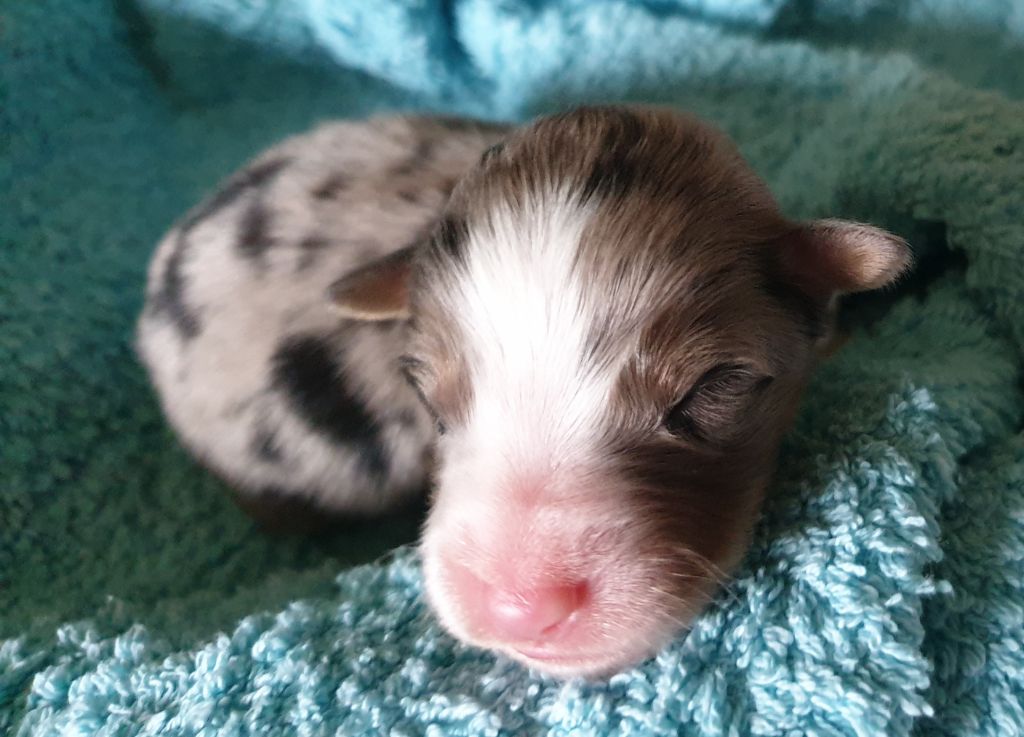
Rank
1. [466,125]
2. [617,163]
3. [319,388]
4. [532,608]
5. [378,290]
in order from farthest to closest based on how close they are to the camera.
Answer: [466,125] < [319,388] < [378,290] < [617,163] < [532,608]

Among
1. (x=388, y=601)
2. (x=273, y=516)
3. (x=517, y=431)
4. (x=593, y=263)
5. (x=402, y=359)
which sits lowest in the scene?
(x=273, y=516)

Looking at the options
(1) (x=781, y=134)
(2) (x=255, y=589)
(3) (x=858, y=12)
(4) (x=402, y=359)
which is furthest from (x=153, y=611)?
(3) (x=858, y=12)

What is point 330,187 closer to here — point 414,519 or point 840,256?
point 414,519

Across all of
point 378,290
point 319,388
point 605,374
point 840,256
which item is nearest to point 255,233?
point 319,388

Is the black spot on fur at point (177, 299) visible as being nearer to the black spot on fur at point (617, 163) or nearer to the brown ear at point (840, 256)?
the black spot on fur at point (617, 163)

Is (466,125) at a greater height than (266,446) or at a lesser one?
greater

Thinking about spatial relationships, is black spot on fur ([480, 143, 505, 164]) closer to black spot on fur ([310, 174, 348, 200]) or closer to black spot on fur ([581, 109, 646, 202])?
black spot on fur ([581, 109, 646, 202])

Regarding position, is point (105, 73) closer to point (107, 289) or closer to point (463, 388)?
point (107, 289)
